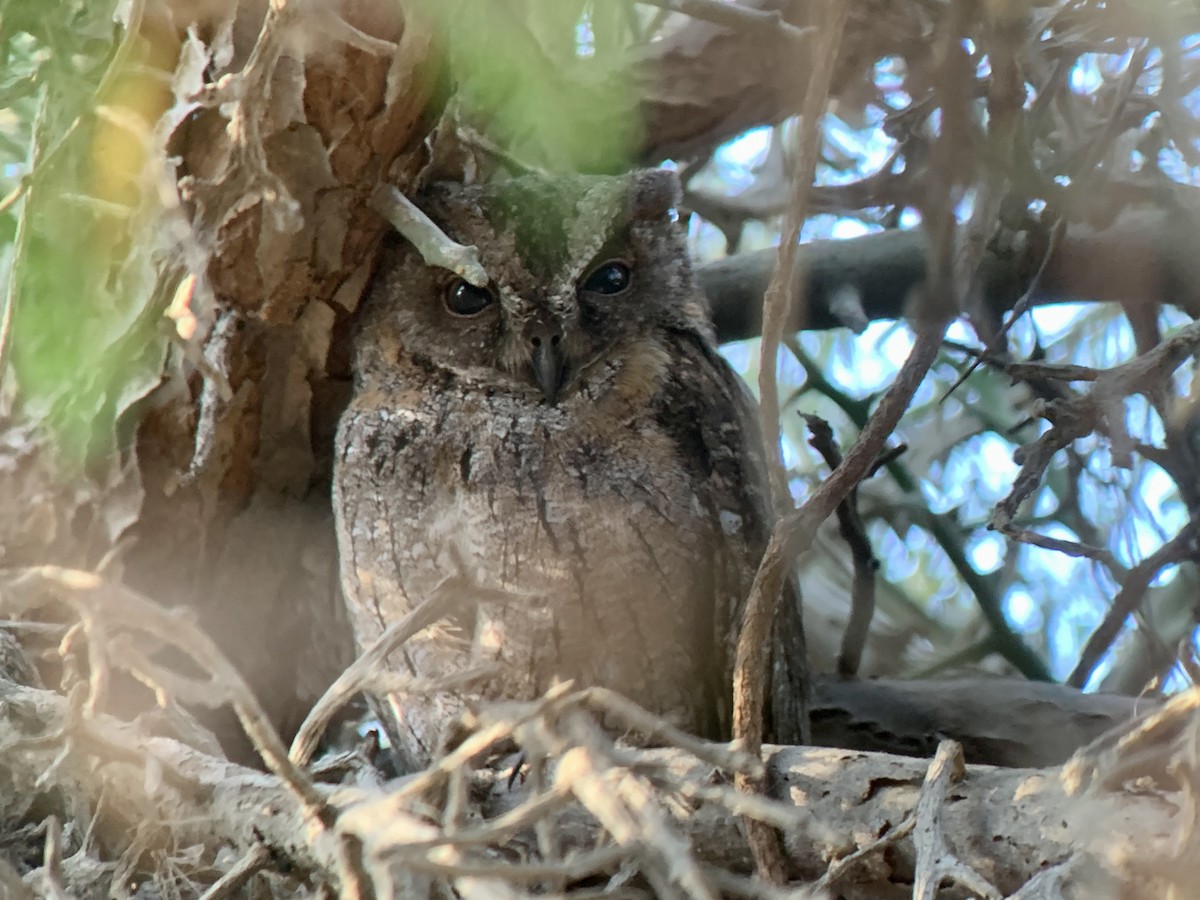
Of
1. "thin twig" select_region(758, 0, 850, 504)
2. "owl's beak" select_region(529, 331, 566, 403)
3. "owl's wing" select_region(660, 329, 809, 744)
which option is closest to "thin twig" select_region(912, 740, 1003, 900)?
"thin twig" select_region(758, 0, 850, 504)

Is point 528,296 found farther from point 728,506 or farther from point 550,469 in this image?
point 728,506

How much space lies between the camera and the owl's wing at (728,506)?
1.55 meters

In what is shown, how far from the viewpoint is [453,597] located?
894 mm

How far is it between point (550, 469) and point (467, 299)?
285 mm

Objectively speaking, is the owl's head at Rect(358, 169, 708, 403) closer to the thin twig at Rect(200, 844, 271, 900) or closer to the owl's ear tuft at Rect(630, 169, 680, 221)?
the owl's ear tuft at Rect(630, 169, 680, 221)

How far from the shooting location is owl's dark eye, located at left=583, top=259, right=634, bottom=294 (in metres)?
1.64

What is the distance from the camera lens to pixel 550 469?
1.51 metres

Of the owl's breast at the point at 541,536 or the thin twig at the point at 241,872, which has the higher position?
the owl's breast at the point at 541,536

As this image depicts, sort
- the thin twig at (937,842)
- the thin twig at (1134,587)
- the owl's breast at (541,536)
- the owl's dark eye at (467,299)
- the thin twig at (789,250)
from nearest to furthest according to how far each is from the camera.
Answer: the thin twig at (937,842)
the thin twig at (789,250)
the thin twig at (1134,587)
the owl's breast at (541,536)
the owl's dark eye at (467,299)

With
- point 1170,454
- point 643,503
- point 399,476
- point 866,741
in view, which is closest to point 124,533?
point 399,476

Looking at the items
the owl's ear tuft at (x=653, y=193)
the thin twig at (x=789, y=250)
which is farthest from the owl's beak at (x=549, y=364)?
the thin twig at (x=789, y=250)

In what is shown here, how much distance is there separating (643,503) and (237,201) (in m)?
0.64

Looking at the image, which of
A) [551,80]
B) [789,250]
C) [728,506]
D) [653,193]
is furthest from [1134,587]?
[551,80]

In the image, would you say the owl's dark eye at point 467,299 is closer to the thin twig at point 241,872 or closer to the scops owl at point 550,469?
the scops owl at point 550,469
